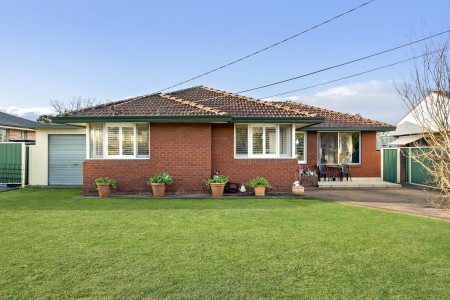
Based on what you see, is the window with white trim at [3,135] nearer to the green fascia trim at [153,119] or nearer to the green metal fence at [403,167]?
the green fascia trim at [153,119]

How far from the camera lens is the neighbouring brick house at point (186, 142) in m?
13.3

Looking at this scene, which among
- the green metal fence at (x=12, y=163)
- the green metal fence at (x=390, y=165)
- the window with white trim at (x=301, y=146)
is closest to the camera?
the green metal fence at (x=12, y=163)

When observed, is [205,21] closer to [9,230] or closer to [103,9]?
[103,9]

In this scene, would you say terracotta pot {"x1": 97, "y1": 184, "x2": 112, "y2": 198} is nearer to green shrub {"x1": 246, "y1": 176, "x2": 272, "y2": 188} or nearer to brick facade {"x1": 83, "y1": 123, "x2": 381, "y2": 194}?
brick facade {"x1": 83, "y1": 123, "x2": 381, "y2": 194}

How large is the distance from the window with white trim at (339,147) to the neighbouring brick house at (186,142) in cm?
670

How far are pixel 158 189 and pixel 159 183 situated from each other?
0.24 meters

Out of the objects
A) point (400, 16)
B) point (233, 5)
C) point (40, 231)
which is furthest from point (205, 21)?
point (40, 231)

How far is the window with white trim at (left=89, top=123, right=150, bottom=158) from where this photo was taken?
44.2ft

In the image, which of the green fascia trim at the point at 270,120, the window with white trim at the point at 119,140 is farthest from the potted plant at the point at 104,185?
the green fascia trim at the point at 270,120

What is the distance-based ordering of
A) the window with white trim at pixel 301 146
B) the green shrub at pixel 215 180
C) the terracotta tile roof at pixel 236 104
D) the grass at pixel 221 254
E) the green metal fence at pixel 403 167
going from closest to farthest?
the grass at pixel 221 254, the green shrub at pixel 215 180, the terracotta tile roof at pixel 236 104, the green metal fence at pixel 403 167, the window with white trim at pixel 301 146

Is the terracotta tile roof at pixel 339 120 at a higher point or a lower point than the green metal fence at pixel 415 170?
higher

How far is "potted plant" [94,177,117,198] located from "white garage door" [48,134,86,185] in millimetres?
4878

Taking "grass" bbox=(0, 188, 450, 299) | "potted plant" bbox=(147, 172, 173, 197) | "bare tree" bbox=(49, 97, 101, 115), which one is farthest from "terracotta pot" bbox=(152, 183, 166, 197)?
"bare tree" bbox=(49, 97, 101, 115)

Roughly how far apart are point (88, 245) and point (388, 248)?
207 inches
